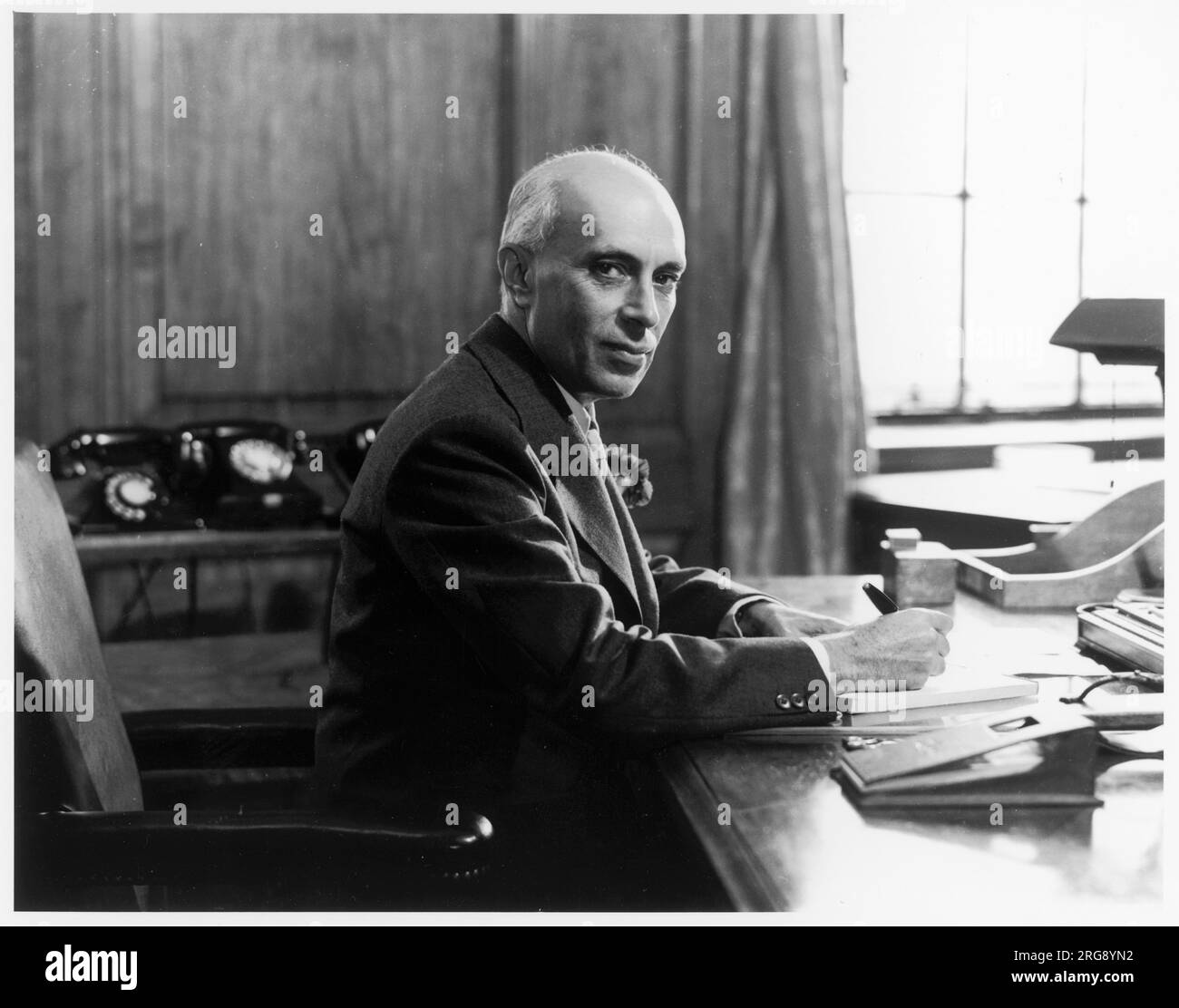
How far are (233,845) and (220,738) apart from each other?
21.0 inches

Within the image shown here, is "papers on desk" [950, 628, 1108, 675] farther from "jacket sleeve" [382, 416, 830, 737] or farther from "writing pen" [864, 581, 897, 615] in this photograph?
"jacket sleeve" [382, 416, 830, 737]

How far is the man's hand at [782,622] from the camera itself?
1798 millimetres

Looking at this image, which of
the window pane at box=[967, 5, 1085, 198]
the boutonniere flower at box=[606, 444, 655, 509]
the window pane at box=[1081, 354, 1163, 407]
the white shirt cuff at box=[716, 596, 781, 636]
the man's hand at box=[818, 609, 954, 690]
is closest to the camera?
the man's hand at box=[818, 609, 954, 690]

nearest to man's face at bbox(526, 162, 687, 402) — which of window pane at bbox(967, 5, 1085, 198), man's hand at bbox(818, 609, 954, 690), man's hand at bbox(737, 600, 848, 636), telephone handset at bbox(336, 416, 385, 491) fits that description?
man's hand at bbox(737, 600, 848, 636)

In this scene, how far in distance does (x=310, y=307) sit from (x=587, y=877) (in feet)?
6.75

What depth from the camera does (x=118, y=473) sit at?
2.88 metres

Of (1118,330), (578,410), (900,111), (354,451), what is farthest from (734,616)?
(900,111)

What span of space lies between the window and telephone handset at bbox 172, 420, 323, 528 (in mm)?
1678

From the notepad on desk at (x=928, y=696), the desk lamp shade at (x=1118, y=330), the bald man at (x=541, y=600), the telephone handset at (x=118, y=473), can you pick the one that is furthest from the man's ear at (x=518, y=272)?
the telephone handset at (x=118, y=473)

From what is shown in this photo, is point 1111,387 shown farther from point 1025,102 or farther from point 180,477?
point 180,477

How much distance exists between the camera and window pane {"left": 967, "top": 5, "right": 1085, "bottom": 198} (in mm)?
3164
